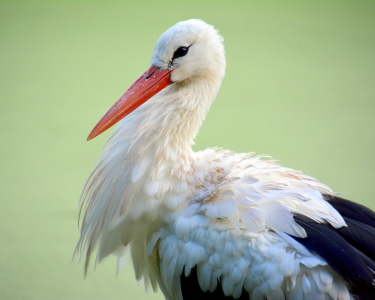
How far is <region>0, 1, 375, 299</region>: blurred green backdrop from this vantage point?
7.82 ft

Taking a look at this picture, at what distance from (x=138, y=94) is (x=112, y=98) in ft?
6.54

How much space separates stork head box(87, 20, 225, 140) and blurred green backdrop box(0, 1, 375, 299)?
0.88m

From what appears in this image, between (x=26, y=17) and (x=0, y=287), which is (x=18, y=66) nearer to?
(x=26, y=17)

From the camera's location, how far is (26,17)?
14.6 ft

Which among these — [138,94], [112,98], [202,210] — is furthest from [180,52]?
[112,98]

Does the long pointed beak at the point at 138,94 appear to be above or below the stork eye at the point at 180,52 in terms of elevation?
below

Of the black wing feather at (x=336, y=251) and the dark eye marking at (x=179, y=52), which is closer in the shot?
the black wing feather at (x=336, y=251)

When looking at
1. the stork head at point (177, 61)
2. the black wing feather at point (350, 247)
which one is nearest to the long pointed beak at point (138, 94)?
the stork head at point (177, 61)

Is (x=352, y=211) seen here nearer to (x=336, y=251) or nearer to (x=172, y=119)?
(x=336, y=251)

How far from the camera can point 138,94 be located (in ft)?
5.41

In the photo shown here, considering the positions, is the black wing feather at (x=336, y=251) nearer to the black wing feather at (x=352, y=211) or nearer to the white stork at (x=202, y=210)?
the white stork at (x=202, y=210)

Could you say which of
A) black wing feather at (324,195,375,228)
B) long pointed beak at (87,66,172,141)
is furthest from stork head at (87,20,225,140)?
black wing feather at (324,195,375,228)

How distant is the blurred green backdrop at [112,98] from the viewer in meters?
2.38

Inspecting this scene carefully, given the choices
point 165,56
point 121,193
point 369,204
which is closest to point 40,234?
point 121,193
